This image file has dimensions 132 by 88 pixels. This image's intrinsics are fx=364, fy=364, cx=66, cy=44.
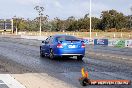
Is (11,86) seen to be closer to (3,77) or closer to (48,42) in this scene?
(3,77)

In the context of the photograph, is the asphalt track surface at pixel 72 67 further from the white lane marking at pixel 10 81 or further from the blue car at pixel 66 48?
the white lane marking at pixel 10 81

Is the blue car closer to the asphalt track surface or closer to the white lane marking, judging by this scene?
the asphalt track surface

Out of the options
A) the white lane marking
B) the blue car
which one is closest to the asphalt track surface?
the blue car

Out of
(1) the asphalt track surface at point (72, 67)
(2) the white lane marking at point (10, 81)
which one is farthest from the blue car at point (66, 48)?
(2) the white lane marking at point (10, 81)

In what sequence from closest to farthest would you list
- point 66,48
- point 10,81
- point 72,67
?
point 10,81 < point 72,67 < point 66,48

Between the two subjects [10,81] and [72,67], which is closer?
[10,81]

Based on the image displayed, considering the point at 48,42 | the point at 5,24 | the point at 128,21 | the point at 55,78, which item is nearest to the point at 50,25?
the point at 5,24

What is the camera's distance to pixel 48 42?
2345cm

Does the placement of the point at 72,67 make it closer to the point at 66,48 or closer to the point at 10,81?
the point at 66,48

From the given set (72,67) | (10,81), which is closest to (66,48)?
(72,67)

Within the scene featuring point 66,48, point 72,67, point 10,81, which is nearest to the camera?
point 10,81

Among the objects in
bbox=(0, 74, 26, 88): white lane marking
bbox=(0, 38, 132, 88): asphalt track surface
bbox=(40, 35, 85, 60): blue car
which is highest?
bbox=(40, 35, 85, 60): blue car

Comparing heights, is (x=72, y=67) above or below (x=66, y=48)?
below

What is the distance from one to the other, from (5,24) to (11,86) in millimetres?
128328
